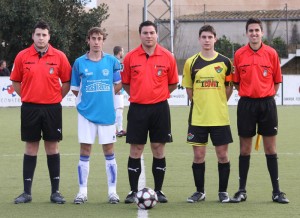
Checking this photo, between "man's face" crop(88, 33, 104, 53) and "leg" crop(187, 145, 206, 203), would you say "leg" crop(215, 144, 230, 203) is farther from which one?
"man's face" crop(88, 33, 104, 53)

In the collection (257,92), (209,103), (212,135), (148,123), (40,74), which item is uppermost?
(40,74)

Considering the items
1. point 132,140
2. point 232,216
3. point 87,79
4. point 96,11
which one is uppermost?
point 96,11

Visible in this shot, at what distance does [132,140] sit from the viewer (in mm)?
10492

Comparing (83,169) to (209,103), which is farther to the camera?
(83,169)

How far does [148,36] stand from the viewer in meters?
10.4

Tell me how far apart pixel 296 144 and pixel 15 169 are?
6509 mm

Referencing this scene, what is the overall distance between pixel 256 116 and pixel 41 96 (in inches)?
102

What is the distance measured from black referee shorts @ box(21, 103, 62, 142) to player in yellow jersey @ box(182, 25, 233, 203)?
162cm

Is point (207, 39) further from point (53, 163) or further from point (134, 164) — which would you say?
point (53, 163)

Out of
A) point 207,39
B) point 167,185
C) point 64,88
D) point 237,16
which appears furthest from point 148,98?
point 237,16

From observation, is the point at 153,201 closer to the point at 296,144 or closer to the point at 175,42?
the point at 296,144

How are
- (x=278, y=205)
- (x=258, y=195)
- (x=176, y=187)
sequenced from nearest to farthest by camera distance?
1. (x=278, y=205)
2. (x=258, y=195)
3. (x=176, y=187)

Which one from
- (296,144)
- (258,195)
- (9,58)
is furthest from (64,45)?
(258,195)

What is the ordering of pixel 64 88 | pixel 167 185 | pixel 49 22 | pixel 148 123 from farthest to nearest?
pixel 49 22
pixel 167 185
pixel 64 88
pixel 148 123
